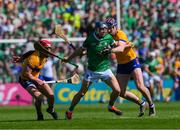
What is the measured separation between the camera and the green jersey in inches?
727

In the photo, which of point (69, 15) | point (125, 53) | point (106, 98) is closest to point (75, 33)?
point (69, 15)

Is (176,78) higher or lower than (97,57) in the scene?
lower

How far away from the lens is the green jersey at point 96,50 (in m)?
18.5

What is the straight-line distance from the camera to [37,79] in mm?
19266

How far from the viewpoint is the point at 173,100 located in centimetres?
3444

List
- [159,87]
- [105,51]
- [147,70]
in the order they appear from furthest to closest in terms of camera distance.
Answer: [159,87]
[147,70]
[105,51]

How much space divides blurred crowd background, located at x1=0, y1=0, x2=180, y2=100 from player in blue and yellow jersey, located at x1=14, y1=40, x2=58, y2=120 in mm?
11711

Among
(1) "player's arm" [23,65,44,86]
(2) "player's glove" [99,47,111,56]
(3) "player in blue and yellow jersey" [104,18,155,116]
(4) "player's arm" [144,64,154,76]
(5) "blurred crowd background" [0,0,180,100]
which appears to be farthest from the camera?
(4) "player's arm" [144,64,154,76]

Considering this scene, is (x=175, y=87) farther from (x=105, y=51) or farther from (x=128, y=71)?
(x=105, y=51)

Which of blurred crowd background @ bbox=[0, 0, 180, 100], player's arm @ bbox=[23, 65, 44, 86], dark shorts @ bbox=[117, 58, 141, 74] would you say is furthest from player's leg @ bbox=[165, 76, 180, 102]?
player's arm @ bbox=[23, 65, 44, 86]

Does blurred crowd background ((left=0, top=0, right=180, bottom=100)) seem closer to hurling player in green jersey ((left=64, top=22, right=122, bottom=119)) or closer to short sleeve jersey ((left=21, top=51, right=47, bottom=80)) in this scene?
short sleeve jersey ((left=21, top=51, right=47, bottom=80))

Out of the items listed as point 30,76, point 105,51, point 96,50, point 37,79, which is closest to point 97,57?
point 96,50

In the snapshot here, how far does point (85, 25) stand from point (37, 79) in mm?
15512

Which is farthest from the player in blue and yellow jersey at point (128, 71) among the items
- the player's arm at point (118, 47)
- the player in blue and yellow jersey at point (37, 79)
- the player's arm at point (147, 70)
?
the player's arm at point (147, 70)
